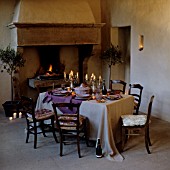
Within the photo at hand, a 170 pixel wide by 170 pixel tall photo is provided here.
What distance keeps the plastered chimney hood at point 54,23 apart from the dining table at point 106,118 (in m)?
2.28

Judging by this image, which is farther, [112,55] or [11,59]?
[112,55]

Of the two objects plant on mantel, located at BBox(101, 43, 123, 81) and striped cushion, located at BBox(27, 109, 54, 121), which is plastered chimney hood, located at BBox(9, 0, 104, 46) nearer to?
plant on mantel, located at BBox(101, 43, 123, 81)

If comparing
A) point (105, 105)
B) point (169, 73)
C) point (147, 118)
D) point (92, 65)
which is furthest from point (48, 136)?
point (92, 65)

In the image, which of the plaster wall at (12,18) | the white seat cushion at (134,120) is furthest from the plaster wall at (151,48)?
the white seat cushion at (134,120)

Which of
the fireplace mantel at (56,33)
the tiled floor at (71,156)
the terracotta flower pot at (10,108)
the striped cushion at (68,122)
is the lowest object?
the tiled floor at (71,156)

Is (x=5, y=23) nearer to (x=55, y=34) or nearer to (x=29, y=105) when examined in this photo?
(x=55, y=34)

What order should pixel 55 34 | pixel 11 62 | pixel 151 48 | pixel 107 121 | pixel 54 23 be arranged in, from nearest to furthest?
1. pixel 107 121
2. pixel 151 48
3. pixel 11 62
4. pixel 54 23
5. pixel 55 34

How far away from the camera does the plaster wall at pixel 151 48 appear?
604cm

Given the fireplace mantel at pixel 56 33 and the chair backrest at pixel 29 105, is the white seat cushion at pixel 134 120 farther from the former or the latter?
the fireplace mantel at pixel 56 33

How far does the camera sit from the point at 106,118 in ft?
14.4

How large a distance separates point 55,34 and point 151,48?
2.29 meters

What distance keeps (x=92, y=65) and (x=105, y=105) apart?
3972 millimetres

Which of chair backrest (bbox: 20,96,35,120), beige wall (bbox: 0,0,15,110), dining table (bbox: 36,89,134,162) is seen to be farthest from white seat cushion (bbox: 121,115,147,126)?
beige wall (bbox: 0,0,15,110)

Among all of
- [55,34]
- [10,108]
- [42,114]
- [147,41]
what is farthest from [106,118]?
[55,34]
